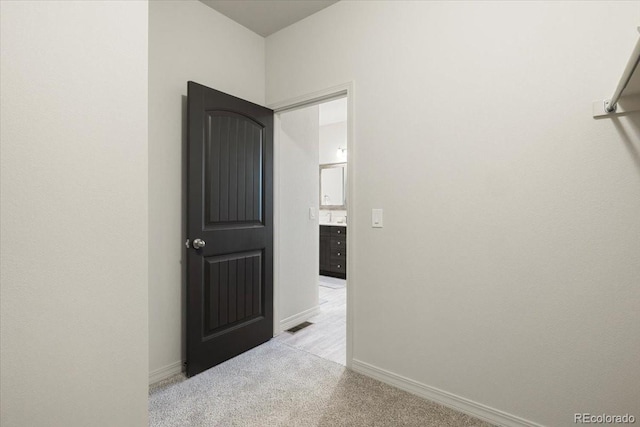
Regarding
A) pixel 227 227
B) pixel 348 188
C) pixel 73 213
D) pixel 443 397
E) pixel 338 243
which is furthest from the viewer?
pixel 338 243

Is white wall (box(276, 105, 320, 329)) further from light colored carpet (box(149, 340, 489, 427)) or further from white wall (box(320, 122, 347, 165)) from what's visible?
white wall (box(320, 122, 347, 165))

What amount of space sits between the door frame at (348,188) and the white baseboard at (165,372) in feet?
2.79

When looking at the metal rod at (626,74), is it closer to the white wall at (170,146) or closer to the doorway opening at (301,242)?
the doorway opening at (301,242)

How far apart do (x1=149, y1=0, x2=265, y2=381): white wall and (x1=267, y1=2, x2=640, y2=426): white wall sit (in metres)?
1.02

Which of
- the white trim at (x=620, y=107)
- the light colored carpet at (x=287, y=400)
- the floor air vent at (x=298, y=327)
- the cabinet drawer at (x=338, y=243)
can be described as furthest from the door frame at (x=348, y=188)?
the cabinet drawer at (x=338, y=243)

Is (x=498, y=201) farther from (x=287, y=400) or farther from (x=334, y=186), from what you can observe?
(x=334, y=186)

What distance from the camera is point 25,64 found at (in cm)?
96

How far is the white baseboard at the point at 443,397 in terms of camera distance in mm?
1646

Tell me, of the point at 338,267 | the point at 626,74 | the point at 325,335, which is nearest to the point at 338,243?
the point at 338,267

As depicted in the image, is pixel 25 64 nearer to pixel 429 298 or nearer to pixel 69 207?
pixel 69 207

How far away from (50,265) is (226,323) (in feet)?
4.87

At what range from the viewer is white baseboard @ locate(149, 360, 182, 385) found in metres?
2.04

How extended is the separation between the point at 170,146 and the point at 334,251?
3441mm

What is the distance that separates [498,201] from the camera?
1.67 metres
